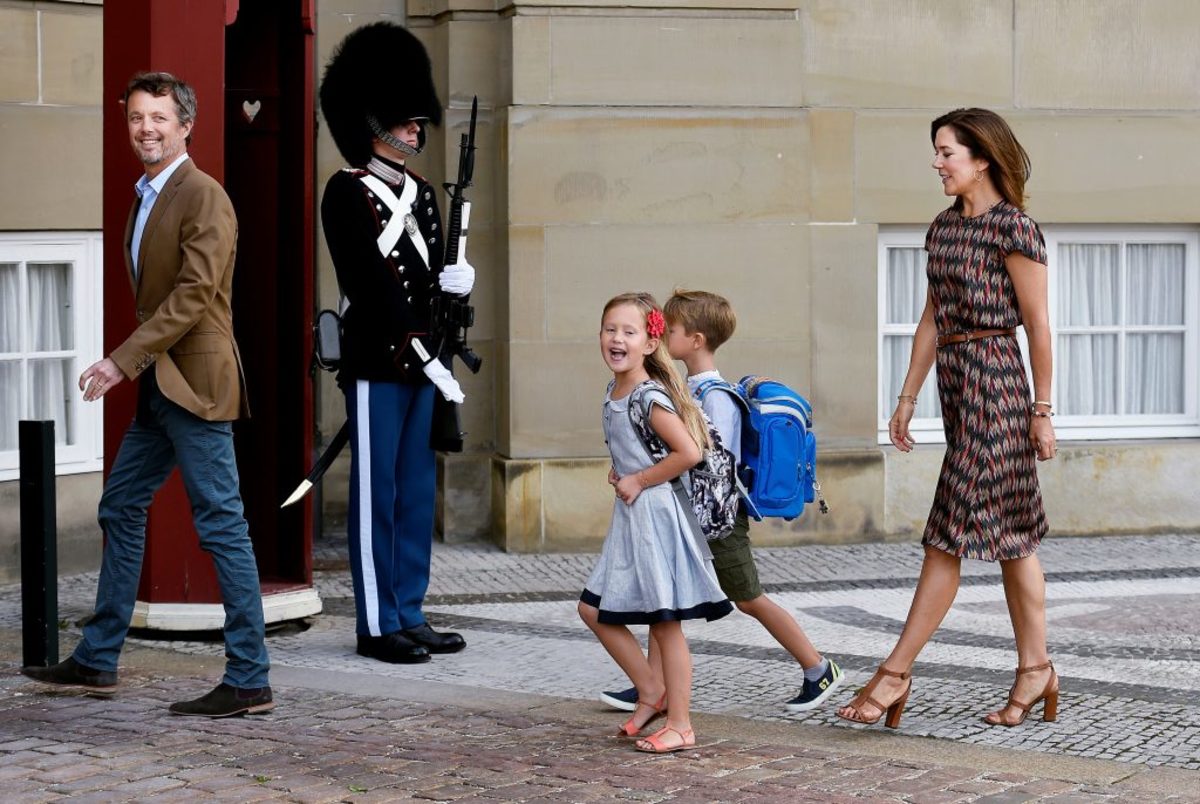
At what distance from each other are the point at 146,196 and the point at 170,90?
0.33 meters

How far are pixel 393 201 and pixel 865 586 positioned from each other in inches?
112

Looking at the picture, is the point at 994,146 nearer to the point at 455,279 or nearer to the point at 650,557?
the point at 650,557

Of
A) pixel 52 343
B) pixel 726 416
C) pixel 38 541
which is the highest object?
pixel 52 343

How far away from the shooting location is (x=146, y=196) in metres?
6.30

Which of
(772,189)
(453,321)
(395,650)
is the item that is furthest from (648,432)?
(772,189)

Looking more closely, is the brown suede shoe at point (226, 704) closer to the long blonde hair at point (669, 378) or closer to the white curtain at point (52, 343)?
the long blonde hair at point (669, 378)

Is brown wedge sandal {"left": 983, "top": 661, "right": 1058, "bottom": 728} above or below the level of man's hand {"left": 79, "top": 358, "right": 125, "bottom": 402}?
below

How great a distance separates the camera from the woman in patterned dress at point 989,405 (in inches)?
238

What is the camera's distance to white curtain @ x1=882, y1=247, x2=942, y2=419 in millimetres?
10180

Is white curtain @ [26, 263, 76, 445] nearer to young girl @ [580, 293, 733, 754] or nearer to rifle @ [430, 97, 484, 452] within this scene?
rifle @ [430, 97, 484, 452]

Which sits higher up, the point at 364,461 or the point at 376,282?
the point at 376,282

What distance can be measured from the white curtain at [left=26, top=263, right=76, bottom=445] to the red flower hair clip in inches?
159

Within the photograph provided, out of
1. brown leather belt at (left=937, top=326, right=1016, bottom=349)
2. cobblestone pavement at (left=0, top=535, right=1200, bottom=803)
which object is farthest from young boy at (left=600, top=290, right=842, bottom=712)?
brown leather belt at (left=937, top=326, right=1016, bottom=349)

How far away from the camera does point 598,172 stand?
9.51 m
